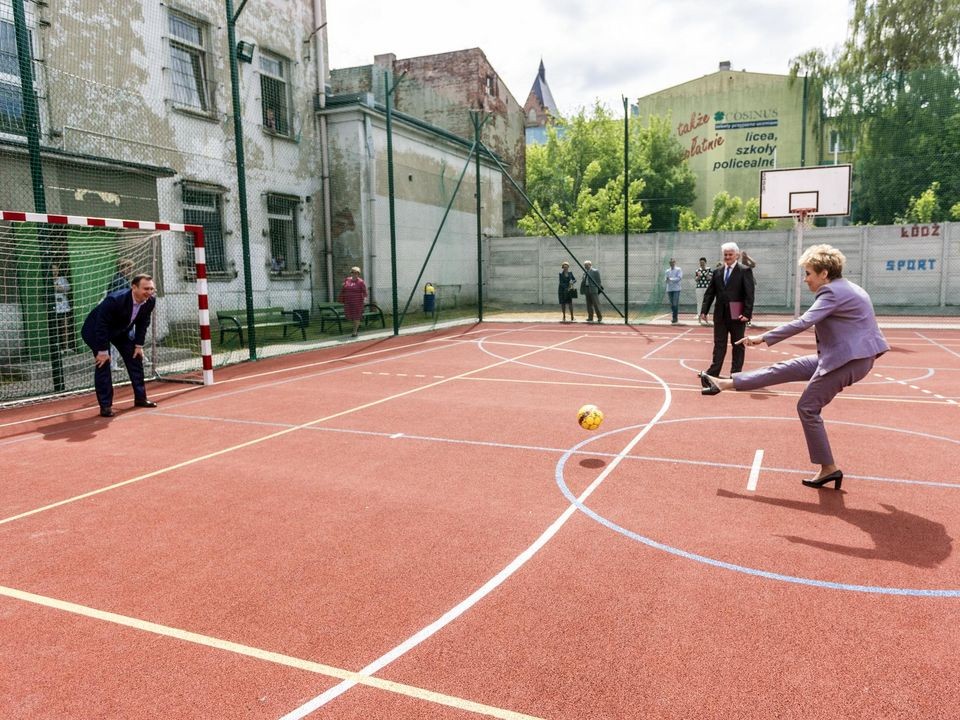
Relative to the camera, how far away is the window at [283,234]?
2064cm

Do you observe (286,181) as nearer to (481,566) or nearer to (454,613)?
(481,566)

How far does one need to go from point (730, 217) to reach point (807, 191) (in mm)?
21975

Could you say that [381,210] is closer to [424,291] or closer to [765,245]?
[424,291]

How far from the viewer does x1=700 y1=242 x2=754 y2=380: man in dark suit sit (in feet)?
33.2

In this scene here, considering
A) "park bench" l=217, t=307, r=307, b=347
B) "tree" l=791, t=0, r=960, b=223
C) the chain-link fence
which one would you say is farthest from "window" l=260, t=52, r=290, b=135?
"tree" l=791, t=0, r=960, b=223

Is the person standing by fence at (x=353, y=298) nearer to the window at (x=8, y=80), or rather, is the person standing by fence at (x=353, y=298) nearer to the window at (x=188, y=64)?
the window at (x=188, y=64)

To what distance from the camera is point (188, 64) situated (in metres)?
17.9

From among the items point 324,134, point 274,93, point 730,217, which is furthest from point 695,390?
point 730,217

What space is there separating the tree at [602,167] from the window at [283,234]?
72.1 feet

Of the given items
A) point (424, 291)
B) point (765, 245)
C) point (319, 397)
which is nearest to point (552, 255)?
point (424, 291)

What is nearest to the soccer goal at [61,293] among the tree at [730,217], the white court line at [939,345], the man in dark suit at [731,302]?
the man in dark suit at [731,302]

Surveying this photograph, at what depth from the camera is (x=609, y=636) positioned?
11.4 ft

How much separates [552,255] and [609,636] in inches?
1000

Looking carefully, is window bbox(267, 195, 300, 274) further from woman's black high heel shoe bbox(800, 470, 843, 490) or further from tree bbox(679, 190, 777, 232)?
tree bbox(679, 190, 777, 232)
